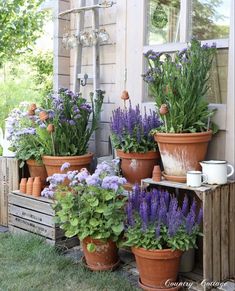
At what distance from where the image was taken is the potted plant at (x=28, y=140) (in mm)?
3191

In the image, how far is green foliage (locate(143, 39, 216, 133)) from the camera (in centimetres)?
244

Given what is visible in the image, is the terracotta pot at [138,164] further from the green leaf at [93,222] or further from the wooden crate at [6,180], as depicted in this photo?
the wooden crate at [6,180]

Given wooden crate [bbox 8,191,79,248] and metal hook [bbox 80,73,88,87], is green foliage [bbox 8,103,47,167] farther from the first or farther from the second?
metal hook [bbox 80,73,88,87]

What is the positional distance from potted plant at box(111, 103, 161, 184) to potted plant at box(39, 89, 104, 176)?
15.0 inches

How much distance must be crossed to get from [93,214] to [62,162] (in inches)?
25.4

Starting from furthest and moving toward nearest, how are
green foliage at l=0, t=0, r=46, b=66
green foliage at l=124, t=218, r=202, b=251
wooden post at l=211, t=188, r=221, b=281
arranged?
green foliage at l=0, t=0, r=46, b=66
wooden post at l=211, t=188, r=221, b=281
green foliage at l=124, t=218, r=202, b=251

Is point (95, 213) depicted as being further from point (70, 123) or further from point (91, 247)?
point (70, 123)

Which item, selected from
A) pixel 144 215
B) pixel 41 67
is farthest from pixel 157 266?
pixel 41 67

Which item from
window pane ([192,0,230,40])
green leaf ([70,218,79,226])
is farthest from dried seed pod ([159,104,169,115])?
green leaf ([70,218,79,226])

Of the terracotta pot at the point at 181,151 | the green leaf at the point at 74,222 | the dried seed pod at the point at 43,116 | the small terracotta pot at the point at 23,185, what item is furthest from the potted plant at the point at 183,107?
the small terracotta pot at the point at 23,185

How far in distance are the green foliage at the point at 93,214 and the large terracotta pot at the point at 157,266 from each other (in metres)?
0.21

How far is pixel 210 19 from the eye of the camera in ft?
8.82

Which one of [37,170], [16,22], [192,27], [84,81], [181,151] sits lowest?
[37,170]

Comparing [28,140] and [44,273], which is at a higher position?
[28,140]
